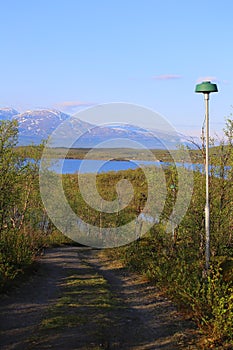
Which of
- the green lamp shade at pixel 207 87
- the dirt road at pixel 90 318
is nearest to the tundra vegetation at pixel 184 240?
the dirt road at pixel 90 318

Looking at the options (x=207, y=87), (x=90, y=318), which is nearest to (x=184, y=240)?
(x=90, y=318)

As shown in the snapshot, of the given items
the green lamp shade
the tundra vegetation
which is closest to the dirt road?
the tundra vegetation

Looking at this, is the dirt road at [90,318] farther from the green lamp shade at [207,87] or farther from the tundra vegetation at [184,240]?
the green lamp shade at [207,87]

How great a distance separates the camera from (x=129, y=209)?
1310 inches

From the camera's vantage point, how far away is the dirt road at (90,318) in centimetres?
882

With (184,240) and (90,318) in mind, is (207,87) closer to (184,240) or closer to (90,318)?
(90,318)

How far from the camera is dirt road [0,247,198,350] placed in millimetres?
8820

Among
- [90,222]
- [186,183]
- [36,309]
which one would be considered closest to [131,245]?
[186,183]

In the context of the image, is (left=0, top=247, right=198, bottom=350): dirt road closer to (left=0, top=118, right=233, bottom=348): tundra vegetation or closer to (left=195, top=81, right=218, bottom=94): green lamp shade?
(left=0, top=118, right=233, bottom=348): tundra vegetation

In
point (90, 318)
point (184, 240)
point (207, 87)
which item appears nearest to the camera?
point (90, 318)

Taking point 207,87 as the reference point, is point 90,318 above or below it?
below

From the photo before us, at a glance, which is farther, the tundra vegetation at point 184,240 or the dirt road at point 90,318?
the tundra vegetation at point 184,240

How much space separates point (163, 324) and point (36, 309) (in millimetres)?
3438

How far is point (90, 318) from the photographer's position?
10.5 metres
